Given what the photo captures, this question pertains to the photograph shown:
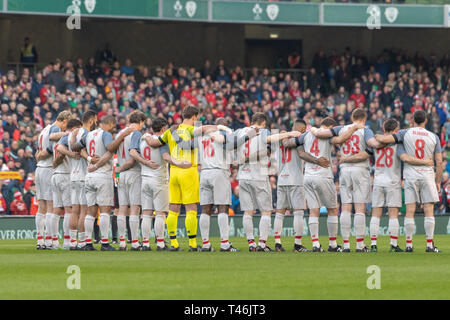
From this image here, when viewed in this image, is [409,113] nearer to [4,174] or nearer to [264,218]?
[4,174]

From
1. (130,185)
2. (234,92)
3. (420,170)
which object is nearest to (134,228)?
(130,185)

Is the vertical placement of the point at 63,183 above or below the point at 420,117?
below

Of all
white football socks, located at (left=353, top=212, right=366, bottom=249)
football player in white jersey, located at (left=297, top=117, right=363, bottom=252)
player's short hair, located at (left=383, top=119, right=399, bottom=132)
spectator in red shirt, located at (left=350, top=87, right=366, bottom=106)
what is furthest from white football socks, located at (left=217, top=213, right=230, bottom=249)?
spectator in red shirt, located at (left=350, top=87, right=366, bottom=106)

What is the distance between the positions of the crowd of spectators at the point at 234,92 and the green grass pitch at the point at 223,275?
11724mm

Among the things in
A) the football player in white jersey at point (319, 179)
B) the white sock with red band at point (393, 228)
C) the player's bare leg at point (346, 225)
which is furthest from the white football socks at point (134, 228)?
the white sock with red band at point (393, 228)

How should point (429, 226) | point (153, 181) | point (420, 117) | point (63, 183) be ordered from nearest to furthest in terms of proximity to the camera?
point (420, 117) → point (429, 226) → point (153, 181) → point (63, 183)

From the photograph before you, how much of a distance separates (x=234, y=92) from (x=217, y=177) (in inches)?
728

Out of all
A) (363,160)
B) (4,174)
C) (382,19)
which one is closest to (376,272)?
(363,160)

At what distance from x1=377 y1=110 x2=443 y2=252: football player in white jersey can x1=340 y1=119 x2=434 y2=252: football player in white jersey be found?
0.38ft

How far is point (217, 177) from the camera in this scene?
52.2ft

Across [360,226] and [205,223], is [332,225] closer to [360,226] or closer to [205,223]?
[360,226]

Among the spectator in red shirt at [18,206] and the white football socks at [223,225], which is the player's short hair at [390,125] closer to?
the white football socks at [223,225]

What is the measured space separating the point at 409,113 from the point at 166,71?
8.25 m

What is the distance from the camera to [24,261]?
13.8 meters
